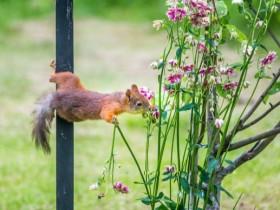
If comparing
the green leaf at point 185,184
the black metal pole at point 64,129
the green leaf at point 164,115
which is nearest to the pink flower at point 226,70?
the green leaf at point 164,115

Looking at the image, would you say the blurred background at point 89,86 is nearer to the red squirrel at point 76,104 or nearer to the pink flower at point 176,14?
the red squirrel at point 76,104

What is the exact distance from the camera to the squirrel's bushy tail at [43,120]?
272cm

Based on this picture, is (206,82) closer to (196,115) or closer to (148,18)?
(196,115)

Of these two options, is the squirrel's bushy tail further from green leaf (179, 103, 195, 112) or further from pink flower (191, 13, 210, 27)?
pink flower (191, 13, 210, 27)

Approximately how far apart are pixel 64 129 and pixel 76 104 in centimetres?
13

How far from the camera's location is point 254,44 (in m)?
2.46

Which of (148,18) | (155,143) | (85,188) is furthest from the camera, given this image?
(148,18)

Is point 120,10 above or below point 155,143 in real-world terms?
above

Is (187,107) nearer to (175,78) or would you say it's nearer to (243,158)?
(175,78)

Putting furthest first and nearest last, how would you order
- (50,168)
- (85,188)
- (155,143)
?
(155,143) → (50,168) → (85,188)

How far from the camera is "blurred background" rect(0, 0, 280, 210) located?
14.5 feet

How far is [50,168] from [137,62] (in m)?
3.40

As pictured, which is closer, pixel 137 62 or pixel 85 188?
pixel 85 188

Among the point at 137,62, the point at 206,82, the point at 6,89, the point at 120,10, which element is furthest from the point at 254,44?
the point at 120,10
